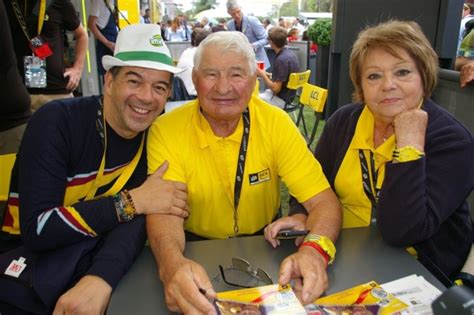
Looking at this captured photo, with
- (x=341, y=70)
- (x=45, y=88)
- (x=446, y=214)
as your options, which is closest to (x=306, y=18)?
(x=341, y=70)

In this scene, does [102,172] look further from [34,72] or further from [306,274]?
[34,72]

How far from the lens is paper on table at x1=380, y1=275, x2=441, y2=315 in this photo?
1113mm

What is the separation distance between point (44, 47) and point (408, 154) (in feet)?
7.97

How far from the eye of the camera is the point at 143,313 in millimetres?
1135

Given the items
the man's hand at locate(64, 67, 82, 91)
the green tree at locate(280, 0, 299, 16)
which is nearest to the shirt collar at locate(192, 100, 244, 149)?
the man's hand at locate(64, 67, 82, 91)

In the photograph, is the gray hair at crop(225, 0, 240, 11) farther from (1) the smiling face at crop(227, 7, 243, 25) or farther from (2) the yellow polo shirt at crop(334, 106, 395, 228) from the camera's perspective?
(2) the yellow polo shirt at crop(334, 106, 395, 228)

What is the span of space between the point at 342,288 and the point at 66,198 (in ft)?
3.67

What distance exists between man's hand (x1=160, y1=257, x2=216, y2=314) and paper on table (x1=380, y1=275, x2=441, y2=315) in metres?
0.53

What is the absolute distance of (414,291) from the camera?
1200mm

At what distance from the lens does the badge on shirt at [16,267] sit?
1.40 m

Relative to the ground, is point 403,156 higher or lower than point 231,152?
higher

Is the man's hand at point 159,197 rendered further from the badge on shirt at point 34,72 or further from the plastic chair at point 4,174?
the badge on shirt at point 34,72

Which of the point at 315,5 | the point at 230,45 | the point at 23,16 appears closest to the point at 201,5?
the point at 315,5

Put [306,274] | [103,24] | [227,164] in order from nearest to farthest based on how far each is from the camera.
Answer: [306,274] → [227,164] → [103,24]
